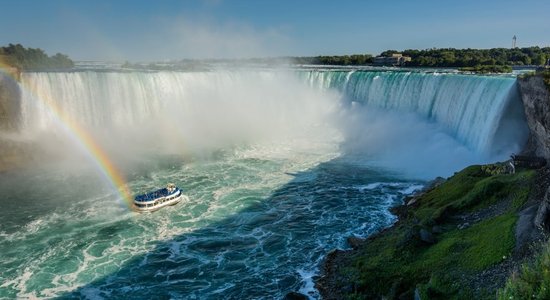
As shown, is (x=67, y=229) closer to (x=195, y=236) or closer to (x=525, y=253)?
(x=195, y=236)

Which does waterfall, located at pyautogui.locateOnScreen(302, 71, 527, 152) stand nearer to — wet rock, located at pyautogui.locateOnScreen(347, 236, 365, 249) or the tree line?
wet rock, located at pyautogui.locateOnScreen(347, 236, 365, 249)

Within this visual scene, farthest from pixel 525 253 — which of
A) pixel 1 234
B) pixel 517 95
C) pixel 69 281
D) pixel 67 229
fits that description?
pixel 1 234

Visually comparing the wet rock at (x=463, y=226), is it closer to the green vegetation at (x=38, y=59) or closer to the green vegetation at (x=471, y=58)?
the green vegetation at (x=471, y=58)

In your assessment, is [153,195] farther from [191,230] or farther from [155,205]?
[191,230]

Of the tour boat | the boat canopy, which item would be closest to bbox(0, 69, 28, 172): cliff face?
the boat canopy

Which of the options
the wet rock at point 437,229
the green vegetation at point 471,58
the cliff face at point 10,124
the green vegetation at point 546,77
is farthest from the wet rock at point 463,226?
the green vegetation at point 471,58

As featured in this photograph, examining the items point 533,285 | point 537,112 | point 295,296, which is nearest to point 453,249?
point 295,296
